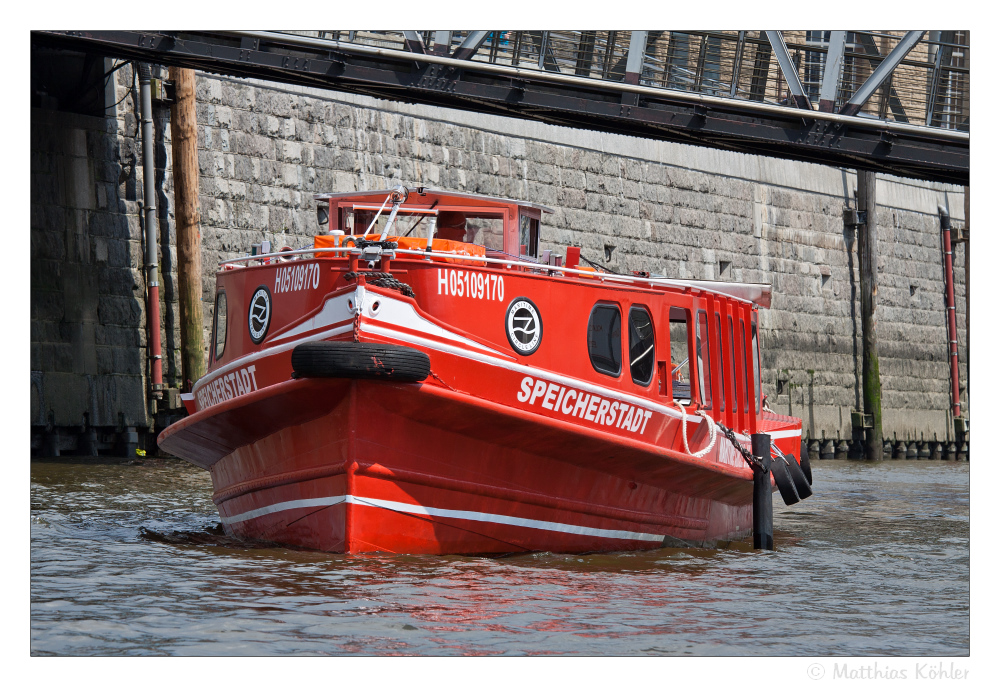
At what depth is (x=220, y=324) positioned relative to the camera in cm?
889

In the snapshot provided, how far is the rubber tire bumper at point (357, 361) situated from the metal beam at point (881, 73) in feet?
11.7

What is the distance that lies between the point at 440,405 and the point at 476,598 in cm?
124

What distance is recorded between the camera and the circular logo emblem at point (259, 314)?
7844mm

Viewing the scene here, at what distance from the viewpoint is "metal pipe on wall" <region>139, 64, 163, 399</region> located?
558 inches

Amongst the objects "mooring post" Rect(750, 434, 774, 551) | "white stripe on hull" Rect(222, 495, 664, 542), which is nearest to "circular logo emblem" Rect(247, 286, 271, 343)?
"white stripe on hull" Rect(222, 495, 664, 542)

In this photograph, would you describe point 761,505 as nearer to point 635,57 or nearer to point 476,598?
point 476,598

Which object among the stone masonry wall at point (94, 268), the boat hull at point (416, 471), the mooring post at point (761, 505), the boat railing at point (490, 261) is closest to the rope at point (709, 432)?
the boat hull at point (416, 471)

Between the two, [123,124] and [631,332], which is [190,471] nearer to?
[123,124]

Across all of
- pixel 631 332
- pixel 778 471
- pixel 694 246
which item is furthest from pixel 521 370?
pixel 694 246

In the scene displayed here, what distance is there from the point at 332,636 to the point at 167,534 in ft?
12.6

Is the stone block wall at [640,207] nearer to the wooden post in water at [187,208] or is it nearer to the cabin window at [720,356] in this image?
the wooden post in water at [187,208]

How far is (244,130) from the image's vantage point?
50.2ft

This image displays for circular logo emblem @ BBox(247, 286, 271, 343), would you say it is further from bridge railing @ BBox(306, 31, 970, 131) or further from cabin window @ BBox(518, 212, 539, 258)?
bridge railing @ BBox(306, 31, 970, 131)

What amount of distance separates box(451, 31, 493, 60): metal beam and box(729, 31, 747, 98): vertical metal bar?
1.84m
